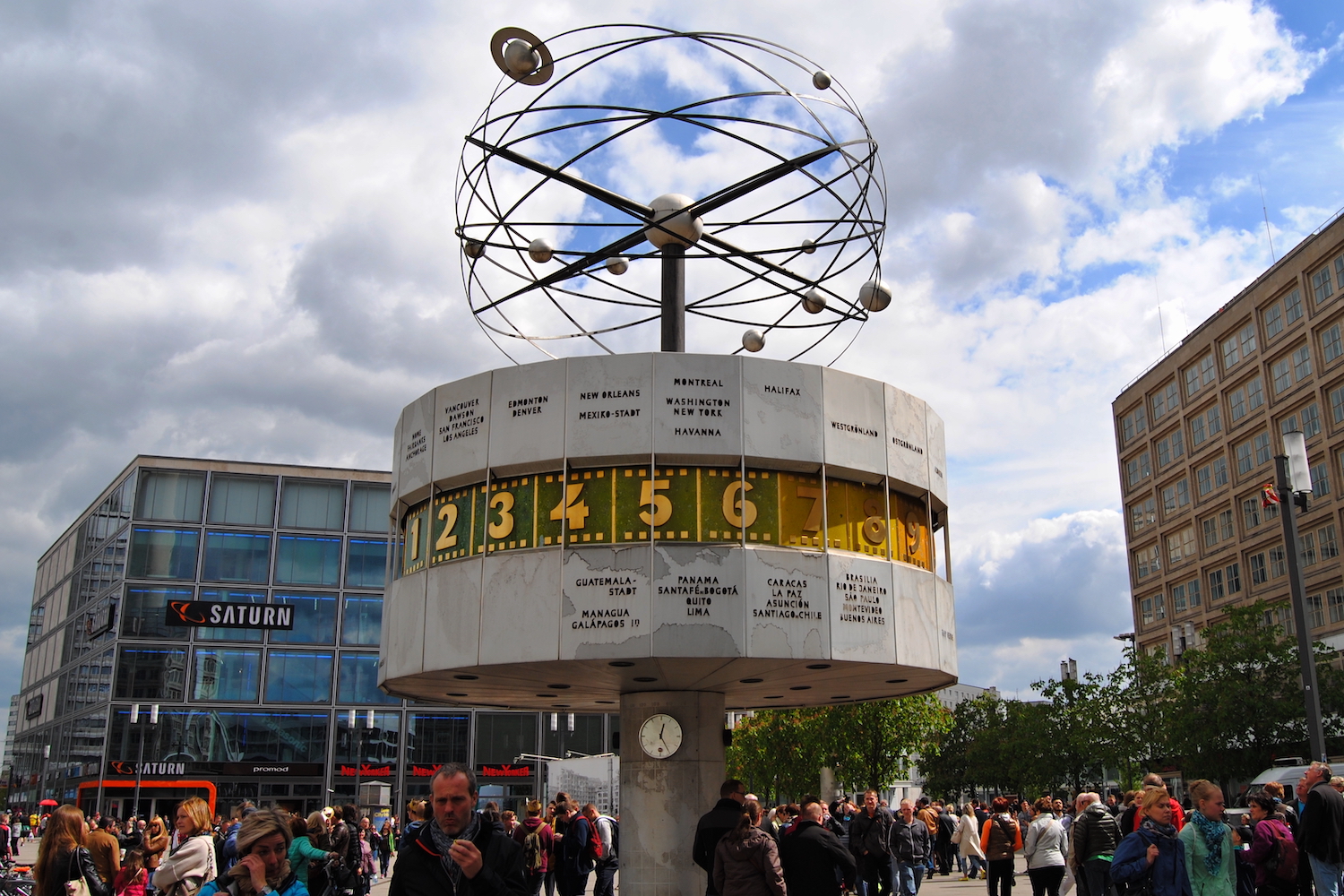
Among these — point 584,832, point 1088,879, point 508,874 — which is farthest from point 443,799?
point 584,832

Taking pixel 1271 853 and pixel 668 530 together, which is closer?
pixel 1271 853

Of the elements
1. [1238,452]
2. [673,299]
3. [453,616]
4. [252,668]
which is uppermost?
[1238,452]

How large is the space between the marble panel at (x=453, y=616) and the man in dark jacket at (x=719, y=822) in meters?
5.92

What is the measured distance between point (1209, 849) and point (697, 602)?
854cm

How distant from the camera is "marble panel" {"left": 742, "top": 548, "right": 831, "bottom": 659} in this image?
17016 millimetres

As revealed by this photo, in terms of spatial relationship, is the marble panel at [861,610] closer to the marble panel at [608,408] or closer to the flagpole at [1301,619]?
the marble panel at [608,408]

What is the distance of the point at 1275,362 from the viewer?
71.9 m

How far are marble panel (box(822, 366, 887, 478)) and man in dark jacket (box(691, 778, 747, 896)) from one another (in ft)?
21.8

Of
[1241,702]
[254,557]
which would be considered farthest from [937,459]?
[254,557]

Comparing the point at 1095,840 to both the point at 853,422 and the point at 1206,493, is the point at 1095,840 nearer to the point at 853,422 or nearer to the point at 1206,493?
the point at 853,422

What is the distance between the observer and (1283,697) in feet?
171

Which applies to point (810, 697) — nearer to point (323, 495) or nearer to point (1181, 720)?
point (1181, 720)

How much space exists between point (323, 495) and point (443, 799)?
71.3 meters

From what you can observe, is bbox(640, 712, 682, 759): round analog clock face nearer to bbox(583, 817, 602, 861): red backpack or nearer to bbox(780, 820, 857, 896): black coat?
bbox(583, 817, 602, 861): red backpack
